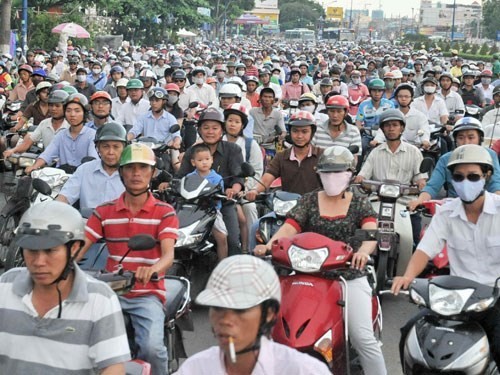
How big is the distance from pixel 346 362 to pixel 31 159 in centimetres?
484

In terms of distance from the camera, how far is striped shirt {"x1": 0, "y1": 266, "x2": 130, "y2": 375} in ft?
12.1

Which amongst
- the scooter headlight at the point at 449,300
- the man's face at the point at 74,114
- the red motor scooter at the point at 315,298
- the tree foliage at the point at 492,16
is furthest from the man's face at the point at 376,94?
the tree foliage at the point at 492,16

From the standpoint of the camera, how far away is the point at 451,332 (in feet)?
14.9

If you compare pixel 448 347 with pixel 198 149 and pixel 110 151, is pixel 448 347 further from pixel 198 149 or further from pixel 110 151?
pixel 198 149

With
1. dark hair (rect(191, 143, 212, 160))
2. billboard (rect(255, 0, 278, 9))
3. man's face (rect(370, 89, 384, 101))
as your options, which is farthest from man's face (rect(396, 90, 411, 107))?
billboard (rect(255, 0, 278, 9))

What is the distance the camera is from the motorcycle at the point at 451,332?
4.45 metres

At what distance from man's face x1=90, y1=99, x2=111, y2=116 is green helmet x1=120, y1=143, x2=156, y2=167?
15.4 ft

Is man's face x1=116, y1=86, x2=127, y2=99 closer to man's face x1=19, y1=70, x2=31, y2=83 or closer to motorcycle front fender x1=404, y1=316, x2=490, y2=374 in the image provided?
man's face x1=19, y1=70, x2=31, y2=83

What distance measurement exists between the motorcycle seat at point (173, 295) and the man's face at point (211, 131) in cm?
301

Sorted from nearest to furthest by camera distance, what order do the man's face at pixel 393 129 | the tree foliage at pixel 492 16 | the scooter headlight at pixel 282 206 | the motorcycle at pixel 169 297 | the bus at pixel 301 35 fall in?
the motorcycle at pixel 169 297, the scooter headlight at pixel 282 206, the man's face at pixel 393 129, the tree foliage at pixel 492 16, the bus at pixel 301 35

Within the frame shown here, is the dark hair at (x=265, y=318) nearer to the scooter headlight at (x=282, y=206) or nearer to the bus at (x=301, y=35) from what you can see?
the scooter headlight at (x=282, y=206)

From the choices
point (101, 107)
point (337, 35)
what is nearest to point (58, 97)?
point (101, 107)

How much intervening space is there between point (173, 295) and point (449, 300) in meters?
1.61

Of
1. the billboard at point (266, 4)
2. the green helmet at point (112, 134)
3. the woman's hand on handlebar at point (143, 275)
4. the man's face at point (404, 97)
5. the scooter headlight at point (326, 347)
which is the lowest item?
the billboard at point (266, 4)
